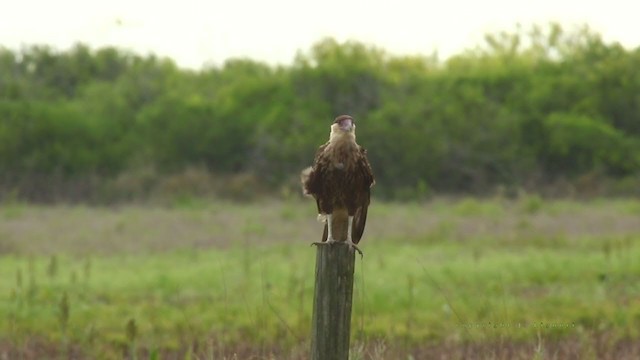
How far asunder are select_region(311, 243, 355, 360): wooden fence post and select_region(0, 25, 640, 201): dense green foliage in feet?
89.6

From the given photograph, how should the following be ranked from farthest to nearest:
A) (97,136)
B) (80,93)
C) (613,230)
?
(80,93)
(97,136)
(613,230)

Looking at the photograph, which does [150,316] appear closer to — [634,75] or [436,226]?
[436,226]

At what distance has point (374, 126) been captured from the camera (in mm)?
33969

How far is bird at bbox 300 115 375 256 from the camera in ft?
20.3

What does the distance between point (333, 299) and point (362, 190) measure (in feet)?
5.00

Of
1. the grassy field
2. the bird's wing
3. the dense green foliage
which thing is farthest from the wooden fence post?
the dense green foliage

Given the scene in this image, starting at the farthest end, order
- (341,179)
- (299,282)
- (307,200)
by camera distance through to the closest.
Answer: (307,200) → (299,282) → (341,179)

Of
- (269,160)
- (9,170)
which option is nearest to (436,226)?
(269,160)

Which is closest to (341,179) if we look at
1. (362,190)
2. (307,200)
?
(362,190)

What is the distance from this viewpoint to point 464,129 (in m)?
34.7

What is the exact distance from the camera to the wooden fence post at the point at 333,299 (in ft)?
16.1

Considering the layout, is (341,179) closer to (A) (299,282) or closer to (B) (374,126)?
(A) (299,282)

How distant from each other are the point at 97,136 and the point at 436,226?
16.5m

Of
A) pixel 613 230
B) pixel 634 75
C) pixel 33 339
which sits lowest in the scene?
pixel 33 339
